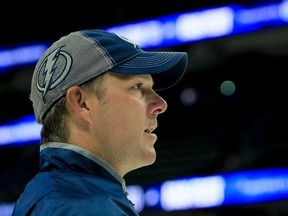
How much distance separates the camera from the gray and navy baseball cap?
4.74ft

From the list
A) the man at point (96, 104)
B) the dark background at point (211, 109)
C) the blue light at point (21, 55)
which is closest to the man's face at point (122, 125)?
the man at point (96, 104)

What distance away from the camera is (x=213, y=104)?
7.10 metres

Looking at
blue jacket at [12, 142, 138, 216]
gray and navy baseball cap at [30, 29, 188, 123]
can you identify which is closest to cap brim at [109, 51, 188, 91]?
gray and navy baseball cap at [30, 29, 188, 123]

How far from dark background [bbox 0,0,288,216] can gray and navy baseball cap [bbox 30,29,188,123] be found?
482 centimetres

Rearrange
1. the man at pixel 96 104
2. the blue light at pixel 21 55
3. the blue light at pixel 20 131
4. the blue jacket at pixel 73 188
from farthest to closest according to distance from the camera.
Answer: the blue light at pixel 21 55 → the blue light at pixel 20 131 → the man at pixel 96 104 → the blue jacket at pixel 73 188

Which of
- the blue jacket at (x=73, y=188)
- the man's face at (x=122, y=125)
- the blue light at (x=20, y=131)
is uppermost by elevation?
the blue light at (x=20, y=131)

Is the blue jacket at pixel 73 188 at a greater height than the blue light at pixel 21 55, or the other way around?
the blue light at pixel 21 55

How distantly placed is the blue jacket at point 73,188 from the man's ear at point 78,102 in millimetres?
87

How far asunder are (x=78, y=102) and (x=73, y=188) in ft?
0.83

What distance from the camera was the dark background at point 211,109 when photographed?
660 centimetres

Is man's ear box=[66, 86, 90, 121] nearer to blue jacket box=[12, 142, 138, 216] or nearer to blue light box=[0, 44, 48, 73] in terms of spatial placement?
blue jacket box=[12, 142, 138, 216]

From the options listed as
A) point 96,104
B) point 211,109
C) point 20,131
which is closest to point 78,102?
point 96,104

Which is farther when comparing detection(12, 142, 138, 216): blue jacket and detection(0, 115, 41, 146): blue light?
detection(0, 115, 41, 146): blue light

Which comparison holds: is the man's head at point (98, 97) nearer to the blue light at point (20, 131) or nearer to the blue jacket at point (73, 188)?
the blue jacket at point (73, 188)
